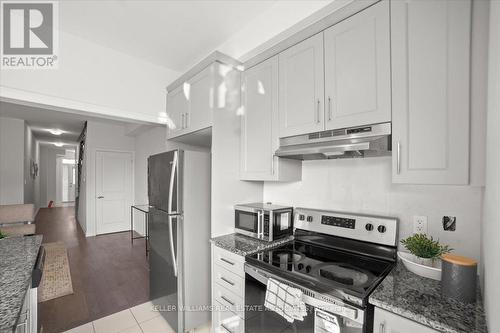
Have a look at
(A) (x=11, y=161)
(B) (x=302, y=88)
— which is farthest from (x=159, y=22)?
(A) (x=11, y=161)

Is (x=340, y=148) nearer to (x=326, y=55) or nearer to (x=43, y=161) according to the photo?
(x=326, y=55)

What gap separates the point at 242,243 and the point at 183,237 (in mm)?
583

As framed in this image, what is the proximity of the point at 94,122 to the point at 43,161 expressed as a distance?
7.33m

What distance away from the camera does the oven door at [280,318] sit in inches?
42.4

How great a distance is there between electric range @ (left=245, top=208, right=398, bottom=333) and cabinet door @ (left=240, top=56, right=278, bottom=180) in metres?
0.52

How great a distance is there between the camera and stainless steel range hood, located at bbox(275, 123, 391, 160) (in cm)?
130

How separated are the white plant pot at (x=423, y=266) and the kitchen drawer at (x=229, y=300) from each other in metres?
1.05

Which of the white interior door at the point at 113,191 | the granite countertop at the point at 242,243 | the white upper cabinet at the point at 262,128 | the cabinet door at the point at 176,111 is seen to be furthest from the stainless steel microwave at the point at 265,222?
the white interior door at the point at 113,191

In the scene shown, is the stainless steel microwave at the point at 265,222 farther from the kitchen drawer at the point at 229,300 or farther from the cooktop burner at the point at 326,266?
the kitchen drawer at the point at 229,300

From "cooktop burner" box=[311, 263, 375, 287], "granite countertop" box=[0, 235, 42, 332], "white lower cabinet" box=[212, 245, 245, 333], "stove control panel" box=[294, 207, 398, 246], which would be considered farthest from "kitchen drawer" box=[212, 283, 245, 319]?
"granite countertop" box=[0, 235, 42, 332]

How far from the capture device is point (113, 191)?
5.76 metres

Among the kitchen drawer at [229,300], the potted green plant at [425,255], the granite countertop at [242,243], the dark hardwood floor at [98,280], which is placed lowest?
the dark hardwood floor at [98,280]

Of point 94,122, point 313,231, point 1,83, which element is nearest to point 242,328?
point 313,231

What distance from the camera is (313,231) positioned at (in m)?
1.86
